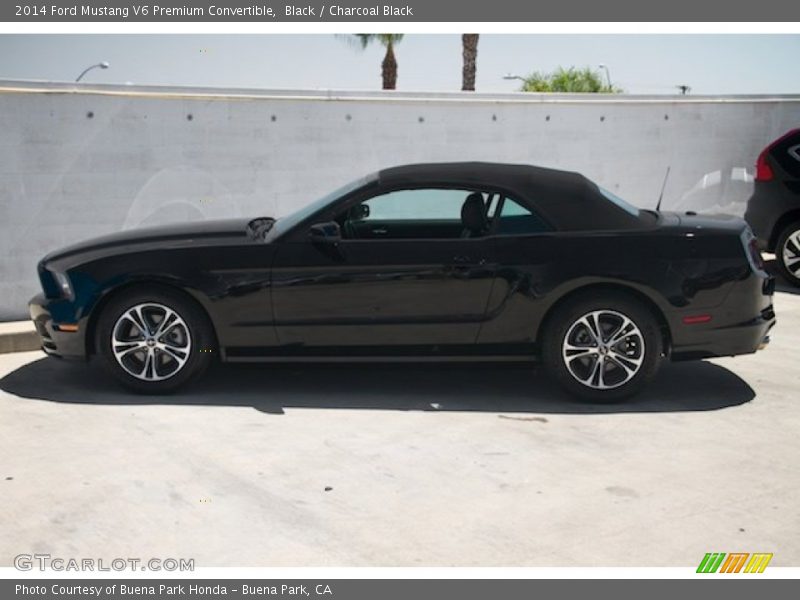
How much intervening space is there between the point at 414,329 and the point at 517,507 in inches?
76.5

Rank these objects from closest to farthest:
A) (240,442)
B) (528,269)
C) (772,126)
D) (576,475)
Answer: (576,475) → (240,442) → (528,269) → (772,126)

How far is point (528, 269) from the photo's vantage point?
6.73m

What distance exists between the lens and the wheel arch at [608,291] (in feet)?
22.1

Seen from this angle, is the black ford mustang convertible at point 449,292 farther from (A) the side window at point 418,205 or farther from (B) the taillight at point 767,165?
(B) the taillight at point 767,165

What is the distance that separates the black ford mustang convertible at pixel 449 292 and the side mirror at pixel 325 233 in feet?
0.07

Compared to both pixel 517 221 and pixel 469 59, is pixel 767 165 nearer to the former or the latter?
pixel 517 221

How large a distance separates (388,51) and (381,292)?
25616mm

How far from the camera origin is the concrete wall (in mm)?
9289

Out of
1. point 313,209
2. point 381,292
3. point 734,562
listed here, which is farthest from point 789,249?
point 734,562

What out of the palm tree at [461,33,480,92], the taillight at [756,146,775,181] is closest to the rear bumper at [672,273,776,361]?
the taillight at [756,146,775,181]

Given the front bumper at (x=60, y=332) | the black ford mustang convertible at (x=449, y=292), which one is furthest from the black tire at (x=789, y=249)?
the front bumper at (x=60, y=332)

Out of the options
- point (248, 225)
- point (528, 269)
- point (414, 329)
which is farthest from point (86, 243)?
point (528, 269)

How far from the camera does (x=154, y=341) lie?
271 inches
